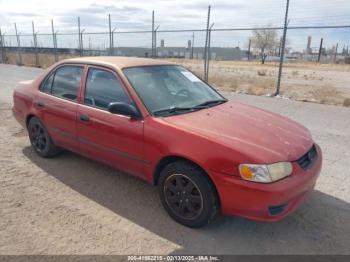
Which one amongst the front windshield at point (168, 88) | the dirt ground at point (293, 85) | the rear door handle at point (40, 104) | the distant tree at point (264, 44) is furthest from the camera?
the distant tree at point (264, 44)

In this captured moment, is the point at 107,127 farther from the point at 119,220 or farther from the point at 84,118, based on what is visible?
the point at 119,220

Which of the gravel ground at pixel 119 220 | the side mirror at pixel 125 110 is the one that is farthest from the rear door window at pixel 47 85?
the side mirror at pixel 125 110

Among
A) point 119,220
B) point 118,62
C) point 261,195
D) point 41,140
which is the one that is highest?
point 118,62

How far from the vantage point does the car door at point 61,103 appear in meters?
4.09

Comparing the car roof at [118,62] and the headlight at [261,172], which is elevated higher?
the car roof at [118,62]

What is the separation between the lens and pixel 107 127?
3598 millimetres

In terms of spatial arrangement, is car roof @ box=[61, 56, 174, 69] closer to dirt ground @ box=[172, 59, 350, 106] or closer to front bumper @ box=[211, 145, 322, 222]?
front bumper @ box=[211, 145, 322, 222]

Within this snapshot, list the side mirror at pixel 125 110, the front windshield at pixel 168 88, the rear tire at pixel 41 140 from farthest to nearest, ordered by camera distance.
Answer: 1. the rear tire at pixel 41 140
2. the front windshield at pixel 168 88
3. the side mirror at pixel 125 110

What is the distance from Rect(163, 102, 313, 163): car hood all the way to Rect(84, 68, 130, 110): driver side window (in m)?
0.74

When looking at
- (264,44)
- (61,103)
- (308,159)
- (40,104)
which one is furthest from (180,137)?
(264,44)

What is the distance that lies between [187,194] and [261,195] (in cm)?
74

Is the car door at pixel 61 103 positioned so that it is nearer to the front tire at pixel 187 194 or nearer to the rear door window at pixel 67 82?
the rear door window at pixel 67 82

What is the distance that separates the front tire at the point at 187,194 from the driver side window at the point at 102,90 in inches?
38.4

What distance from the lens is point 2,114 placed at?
754 cm
